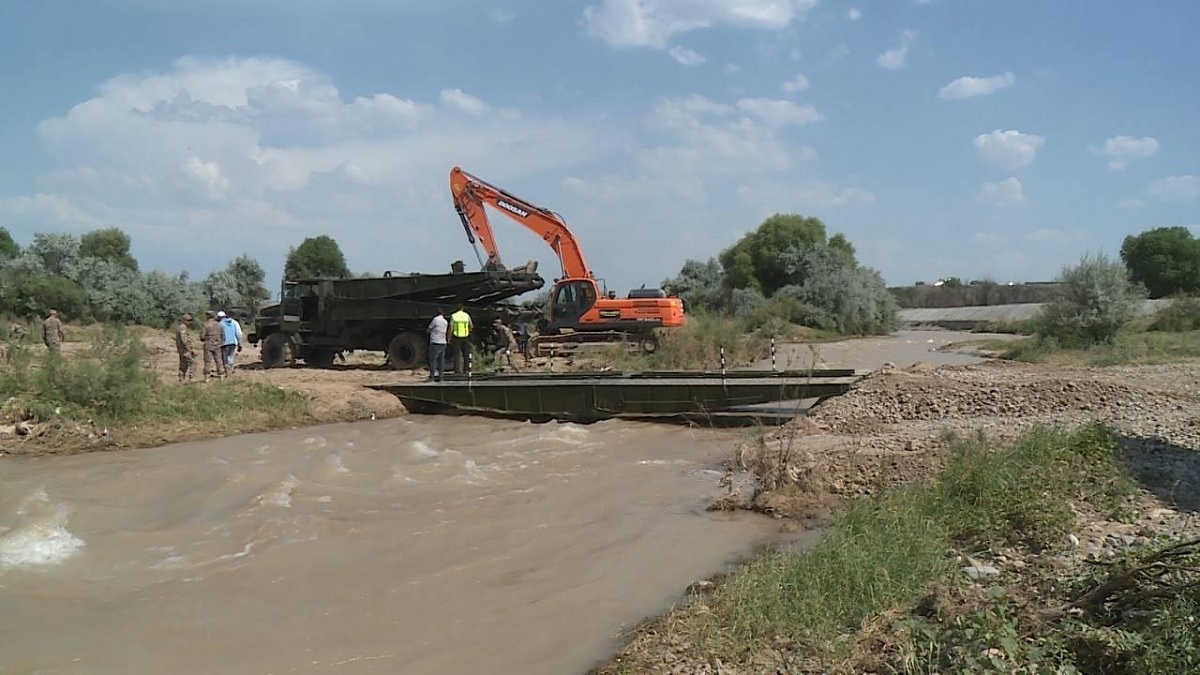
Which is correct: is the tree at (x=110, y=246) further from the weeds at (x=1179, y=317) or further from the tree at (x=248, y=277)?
the weeds at (x=1179, y=317)

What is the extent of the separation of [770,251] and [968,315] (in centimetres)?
1268

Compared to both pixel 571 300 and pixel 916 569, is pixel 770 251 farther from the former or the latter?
pixel 916 569

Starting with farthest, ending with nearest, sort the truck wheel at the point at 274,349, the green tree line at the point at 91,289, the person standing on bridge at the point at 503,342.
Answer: the green tree line at the point at 91,289 < the truck wheel at the point at 274,349 < the person standing on bridge at the point at 503,342

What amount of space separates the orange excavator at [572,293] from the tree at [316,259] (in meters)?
32.9

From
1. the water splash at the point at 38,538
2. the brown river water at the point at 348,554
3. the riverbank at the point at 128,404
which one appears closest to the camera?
the brown river water at the point at 348,554

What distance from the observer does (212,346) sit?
1564 centimetres

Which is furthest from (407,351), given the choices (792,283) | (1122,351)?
(792,283)

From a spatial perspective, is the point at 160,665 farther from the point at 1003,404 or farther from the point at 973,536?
the point at 1003,404

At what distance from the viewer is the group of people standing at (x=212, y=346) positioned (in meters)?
15.3

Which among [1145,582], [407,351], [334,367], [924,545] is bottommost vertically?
[924,545]

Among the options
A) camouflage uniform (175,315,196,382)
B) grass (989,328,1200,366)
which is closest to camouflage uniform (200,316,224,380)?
camouflage uniform (175,315,196,382)

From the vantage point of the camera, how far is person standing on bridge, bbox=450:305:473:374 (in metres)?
16.4

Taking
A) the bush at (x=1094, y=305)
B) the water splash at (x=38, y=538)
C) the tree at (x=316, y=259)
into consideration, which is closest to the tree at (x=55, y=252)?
the tree at (x=316, y=259)

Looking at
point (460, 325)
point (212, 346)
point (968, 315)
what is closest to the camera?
point (212, 346)
